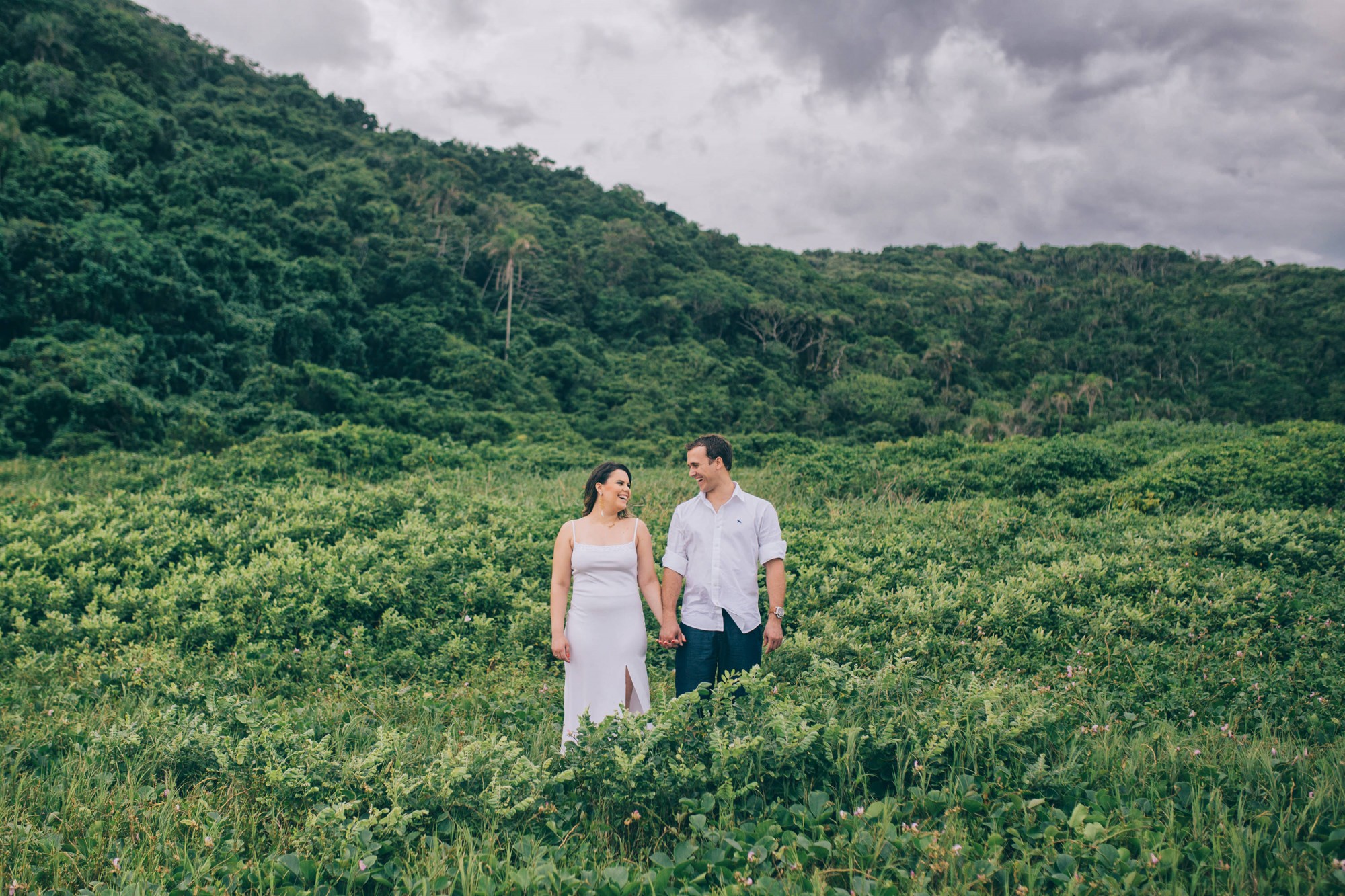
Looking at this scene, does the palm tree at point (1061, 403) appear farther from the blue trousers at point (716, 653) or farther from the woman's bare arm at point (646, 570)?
the woman's bare arm at point (646, 570)

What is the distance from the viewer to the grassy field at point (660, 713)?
2766 mm

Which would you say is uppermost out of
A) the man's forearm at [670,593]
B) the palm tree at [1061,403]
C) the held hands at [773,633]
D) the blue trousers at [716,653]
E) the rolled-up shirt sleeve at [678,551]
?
the palm tree at [1061,403]

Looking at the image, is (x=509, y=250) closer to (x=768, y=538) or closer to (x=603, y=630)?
(x=768, y=538)

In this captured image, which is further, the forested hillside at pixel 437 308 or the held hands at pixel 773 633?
the forested hillside at pixel 437 308

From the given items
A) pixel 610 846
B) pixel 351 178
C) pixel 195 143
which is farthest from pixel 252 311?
pixel 610 846

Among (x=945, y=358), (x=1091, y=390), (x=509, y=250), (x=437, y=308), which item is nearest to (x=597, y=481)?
(x=437, y=308)

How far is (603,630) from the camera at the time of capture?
394 centimetres

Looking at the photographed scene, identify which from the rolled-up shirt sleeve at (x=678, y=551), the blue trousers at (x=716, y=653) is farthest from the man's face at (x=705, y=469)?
the blue trousers at (x=716, y=653)

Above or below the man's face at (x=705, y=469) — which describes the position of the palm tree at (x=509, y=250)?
above

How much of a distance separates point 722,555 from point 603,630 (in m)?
0.76

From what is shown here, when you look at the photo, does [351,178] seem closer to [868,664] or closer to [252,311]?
[252,311]

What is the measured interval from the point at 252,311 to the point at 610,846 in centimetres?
3711

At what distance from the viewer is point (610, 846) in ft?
10.1

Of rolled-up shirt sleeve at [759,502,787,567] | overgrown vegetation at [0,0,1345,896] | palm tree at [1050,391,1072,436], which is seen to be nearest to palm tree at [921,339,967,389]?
palm tree at [1050,391,1072,436]
